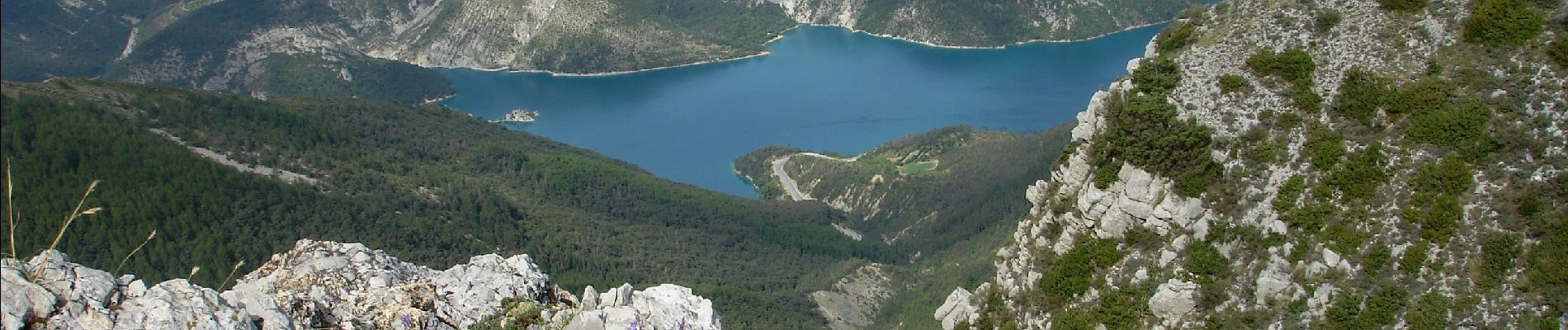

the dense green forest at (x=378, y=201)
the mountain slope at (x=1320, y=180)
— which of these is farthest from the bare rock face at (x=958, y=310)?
the dense green forest at (x=378, y=201)

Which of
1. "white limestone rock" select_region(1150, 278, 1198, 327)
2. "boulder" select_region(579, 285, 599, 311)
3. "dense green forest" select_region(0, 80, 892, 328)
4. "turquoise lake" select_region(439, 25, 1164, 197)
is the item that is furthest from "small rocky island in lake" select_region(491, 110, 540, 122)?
"boulder" select_region(579, 285, 599, 311)

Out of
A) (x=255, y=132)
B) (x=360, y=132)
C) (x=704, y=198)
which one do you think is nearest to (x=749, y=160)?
(x=704, y=198)

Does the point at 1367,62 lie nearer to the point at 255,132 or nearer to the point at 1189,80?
the point at 1189,80

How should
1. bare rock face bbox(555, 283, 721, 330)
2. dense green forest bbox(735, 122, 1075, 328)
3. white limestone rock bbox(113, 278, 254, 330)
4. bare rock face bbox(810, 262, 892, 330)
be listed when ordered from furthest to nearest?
dense green forest bbox(735, 122, 1075, 328) < bare rock face bbox(810, 262, 892, 330) < bare rock face bbox(555, 283, 721, 330) < white limestone rock bbox(113, 278, 254, 330)

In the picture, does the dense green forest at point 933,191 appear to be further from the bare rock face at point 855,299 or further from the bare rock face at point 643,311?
the bare rock face at point 643,311

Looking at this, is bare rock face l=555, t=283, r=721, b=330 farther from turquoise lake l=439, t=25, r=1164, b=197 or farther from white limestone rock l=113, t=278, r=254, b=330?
turquoise lake l=439, t=25, r=1164, b=197

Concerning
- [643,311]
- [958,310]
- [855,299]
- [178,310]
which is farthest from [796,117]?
[178,310]

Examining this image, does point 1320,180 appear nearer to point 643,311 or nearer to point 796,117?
point 643,311
